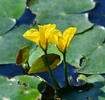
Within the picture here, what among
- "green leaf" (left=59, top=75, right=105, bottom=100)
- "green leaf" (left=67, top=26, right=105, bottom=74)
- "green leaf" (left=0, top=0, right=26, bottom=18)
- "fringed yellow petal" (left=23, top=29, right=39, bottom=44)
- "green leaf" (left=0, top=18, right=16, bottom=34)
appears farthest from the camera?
"green leaf" (left=0, top=0, right=26, bottom=18)

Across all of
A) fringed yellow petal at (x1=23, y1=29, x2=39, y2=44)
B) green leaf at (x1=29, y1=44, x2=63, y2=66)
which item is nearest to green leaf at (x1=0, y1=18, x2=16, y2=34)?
green leaf at (x1=29, y1=44, x2=63, y2=66)

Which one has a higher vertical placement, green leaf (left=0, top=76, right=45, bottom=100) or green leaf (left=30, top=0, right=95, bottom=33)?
green leaf (left=30, top=0, right=95, bottom=33)

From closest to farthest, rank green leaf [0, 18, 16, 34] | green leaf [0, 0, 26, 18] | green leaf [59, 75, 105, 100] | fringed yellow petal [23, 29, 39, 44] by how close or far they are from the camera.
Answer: fringed yellow petal [23, 29, 39, 44], green leaf [59, 75, 105, 100], green leaf [0, 18, 16, 34], green leaf [0, 0, 26, 18]

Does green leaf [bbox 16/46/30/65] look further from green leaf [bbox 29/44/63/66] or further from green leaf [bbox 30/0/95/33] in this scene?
green leaf [bbox 30/0/95/33]

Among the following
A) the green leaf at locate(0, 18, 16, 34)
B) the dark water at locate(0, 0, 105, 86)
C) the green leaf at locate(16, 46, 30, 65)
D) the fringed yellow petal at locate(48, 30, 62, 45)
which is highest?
the fringed yellow petal at locate(48, 30, 62, 45)

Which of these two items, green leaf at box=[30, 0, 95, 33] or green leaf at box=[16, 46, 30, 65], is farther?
green leaf at box=[30, 0, 95, 33]

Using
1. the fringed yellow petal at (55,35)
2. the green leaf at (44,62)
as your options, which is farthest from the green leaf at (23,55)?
the fringed yellow petal at (55,35)

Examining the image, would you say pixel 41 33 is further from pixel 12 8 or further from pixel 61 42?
pixel 12 8

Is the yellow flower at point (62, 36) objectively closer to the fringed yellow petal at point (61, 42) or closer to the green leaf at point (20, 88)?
the fringed yellow petal at point (61, 42)
